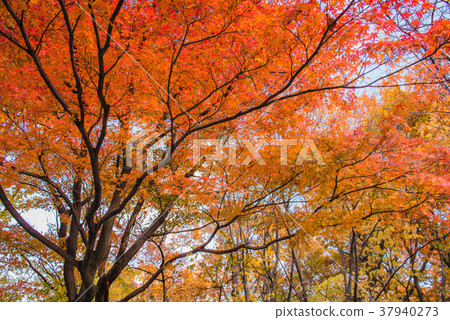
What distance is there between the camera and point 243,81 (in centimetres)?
377

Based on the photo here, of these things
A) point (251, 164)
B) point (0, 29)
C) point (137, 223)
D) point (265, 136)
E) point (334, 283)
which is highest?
point (0, 29)

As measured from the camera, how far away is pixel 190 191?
4.70 metres

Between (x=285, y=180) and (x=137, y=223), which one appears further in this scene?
(x=137, y=223)

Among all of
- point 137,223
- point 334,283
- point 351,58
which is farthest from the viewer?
point 334,283

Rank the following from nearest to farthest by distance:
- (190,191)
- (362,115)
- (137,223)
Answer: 1. (190,191)
2. (137,223)
3. (362,115)

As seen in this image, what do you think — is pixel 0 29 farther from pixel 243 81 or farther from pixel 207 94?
pixel 243 81

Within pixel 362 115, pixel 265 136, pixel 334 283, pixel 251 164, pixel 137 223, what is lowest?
pixel 334 283

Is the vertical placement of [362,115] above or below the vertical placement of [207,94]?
above

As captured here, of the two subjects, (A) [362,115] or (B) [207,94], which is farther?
(A) [362,115]

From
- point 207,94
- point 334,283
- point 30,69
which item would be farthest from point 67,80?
point 334,283

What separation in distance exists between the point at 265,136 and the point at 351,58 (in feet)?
6.07

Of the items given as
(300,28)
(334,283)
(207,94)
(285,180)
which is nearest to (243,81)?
(207,94)

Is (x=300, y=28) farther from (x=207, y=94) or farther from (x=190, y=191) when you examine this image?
(x=190, y=191)

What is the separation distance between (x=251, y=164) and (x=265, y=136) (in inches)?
22.1
